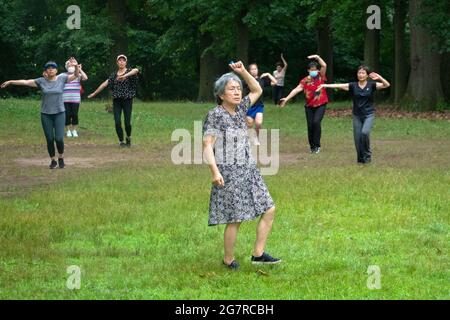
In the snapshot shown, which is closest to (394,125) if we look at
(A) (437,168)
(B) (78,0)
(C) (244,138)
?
(A) (437,168)

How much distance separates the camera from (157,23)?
6041 centimetres

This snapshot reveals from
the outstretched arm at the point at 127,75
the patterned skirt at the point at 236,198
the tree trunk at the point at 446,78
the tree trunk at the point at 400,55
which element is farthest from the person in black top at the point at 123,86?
the tree trunk at the point at 446,78

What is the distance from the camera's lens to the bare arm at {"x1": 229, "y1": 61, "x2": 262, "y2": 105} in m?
9.89

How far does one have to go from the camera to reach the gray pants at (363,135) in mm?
18672

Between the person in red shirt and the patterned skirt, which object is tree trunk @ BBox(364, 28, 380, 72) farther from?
the patterned skirt

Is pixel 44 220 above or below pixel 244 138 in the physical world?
below

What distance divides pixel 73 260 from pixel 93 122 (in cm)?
2247

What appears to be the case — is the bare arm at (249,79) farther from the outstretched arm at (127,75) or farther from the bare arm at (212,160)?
the outstretched arm at (127,75)

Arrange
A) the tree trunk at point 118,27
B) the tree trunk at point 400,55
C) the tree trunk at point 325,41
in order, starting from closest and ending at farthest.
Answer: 1. the tree trunk at point 400,55
2. the tree trunk at point 118,27
3. the tree trunk at point 325,41

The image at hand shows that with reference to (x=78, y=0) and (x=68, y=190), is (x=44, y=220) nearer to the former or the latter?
(x=68, y=190)

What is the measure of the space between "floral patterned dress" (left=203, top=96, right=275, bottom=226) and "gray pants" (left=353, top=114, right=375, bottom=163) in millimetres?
8991

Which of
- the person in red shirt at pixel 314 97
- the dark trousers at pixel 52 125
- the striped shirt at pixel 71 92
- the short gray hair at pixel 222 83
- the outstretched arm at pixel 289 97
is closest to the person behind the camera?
the short gray hair at pixel 222 83

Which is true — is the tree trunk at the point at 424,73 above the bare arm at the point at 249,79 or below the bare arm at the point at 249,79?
below

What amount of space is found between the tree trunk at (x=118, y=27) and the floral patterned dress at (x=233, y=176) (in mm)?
36832
